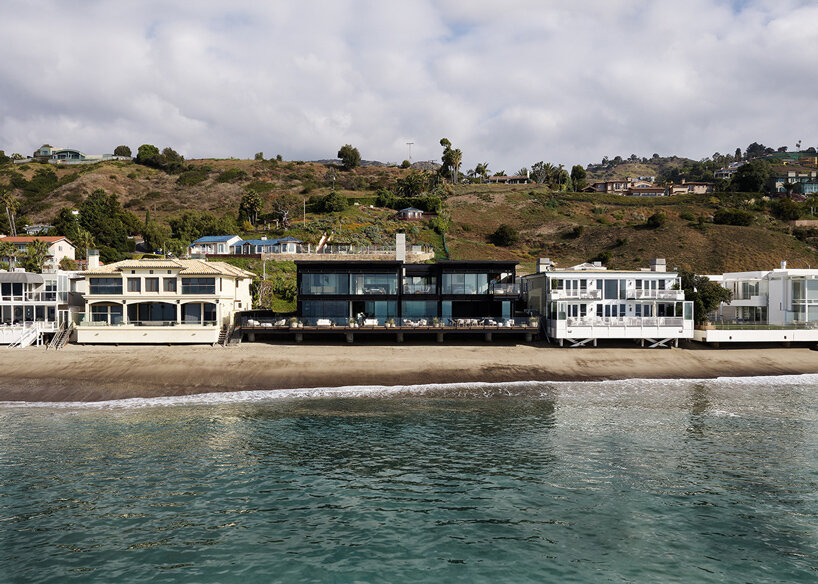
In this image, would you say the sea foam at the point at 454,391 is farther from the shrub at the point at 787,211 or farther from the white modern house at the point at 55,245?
the shrub at the point at 787,211

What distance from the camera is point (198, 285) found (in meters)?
47.6

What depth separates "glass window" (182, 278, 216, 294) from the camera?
47594 mm

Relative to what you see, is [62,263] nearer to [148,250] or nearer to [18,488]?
[148,250]

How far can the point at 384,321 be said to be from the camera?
156ft

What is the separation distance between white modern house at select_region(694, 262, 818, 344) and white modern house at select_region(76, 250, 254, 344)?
139ft

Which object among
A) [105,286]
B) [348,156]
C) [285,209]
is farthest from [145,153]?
[105,286]

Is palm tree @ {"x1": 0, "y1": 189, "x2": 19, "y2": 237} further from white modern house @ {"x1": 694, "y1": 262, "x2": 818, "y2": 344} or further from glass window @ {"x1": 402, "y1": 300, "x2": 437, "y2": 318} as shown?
white modern house @ {"x1": 694, "y1": 262, "x2": 818, "y2": 344}

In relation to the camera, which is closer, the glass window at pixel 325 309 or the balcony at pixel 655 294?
the balcony at pixel 655 294

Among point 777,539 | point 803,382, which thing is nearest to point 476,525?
point 777,539

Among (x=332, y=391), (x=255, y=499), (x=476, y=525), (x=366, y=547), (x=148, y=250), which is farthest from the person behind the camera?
(x=148, y=250)

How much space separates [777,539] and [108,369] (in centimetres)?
3980

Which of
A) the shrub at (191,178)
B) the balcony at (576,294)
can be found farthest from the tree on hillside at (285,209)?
the balcony at (576,294)

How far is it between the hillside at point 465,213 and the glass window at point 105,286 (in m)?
42.5

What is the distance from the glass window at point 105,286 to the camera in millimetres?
47625
